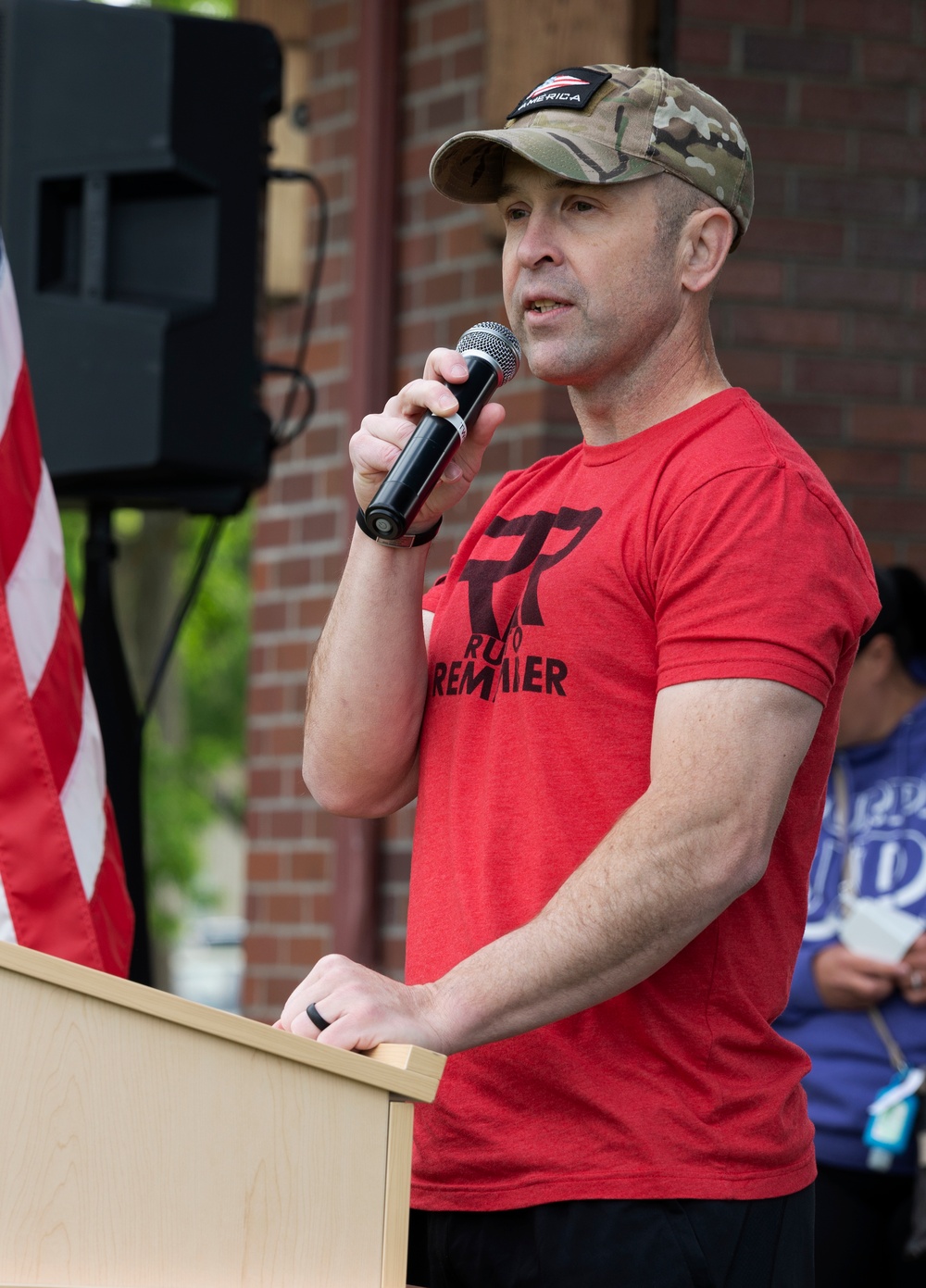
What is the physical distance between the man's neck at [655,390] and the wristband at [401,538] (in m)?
0.24

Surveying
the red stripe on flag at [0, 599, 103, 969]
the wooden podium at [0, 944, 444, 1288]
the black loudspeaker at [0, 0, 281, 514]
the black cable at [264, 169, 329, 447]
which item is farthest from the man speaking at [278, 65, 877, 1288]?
the black cable at [264, 169, 329, 447]

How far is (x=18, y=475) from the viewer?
278 centimetres

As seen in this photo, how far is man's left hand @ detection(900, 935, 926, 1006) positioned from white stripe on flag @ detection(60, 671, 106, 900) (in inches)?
56.4

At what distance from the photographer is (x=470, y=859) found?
76.5 inches

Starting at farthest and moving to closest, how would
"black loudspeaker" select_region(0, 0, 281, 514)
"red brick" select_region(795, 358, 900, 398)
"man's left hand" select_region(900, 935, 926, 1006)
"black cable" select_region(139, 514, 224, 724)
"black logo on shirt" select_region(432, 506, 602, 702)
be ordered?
"red brick" select_region(795, 358, 900, 398)
"black cable" select_region(139, 514, 224, 724)
"black loudspeaker" select_region(0, 0, 281, 514)
"man's left hand" select_region(900, 935, 926, 1006)
"black logo on shirt" select_region(432, 506, 602, 702)

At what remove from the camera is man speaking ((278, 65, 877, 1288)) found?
1703 mm

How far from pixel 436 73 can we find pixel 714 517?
3040 mm

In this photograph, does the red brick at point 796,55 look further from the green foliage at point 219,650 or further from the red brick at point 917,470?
the green foliage at point 219,650

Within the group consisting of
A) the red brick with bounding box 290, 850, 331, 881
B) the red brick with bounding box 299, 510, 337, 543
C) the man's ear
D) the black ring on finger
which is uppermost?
the man's ear

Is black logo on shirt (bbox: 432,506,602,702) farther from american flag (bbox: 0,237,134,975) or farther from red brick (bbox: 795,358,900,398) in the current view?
red brick (bbox: 795,358,900,398)

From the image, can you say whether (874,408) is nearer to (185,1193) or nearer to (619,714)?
(619,714)

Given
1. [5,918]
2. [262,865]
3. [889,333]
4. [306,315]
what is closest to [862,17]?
[889,333]

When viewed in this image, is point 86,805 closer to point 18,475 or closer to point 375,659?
point 18,475

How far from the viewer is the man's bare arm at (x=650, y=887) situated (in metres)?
1.68
